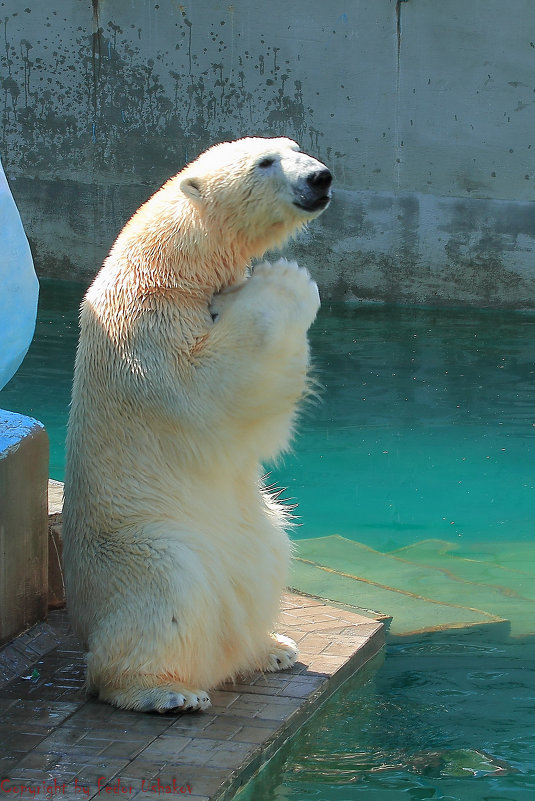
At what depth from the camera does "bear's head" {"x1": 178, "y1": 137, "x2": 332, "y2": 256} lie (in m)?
2.92

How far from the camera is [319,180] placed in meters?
2.91

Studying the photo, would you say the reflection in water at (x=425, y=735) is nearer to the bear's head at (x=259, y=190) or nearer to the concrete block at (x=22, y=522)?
the concrete block at (x=22, y=522)

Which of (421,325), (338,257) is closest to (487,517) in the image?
(421,325)

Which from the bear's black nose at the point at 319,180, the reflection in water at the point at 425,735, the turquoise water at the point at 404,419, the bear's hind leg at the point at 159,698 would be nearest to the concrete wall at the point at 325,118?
the turquoise water at the point at 404,419

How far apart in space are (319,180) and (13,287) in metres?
0.97

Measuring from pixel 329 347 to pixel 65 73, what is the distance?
3.87m

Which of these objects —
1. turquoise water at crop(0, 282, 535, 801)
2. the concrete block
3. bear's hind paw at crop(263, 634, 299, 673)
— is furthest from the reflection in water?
the concrete block

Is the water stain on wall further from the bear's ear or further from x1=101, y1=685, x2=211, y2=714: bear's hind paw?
x1=101, y1=685, x2=211, y2=714: bear's hind paw

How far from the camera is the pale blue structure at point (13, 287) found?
3160 millimetres

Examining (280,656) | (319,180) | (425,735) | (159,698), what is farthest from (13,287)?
(425,735)

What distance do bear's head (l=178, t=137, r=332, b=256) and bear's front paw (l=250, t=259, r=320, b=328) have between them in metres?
0.12

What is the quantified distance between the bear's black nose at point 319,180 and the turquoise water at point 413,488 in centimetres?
63

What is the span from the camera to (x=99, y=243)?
995 cm

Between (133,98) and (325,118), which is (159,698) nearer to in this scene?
(325,118)
